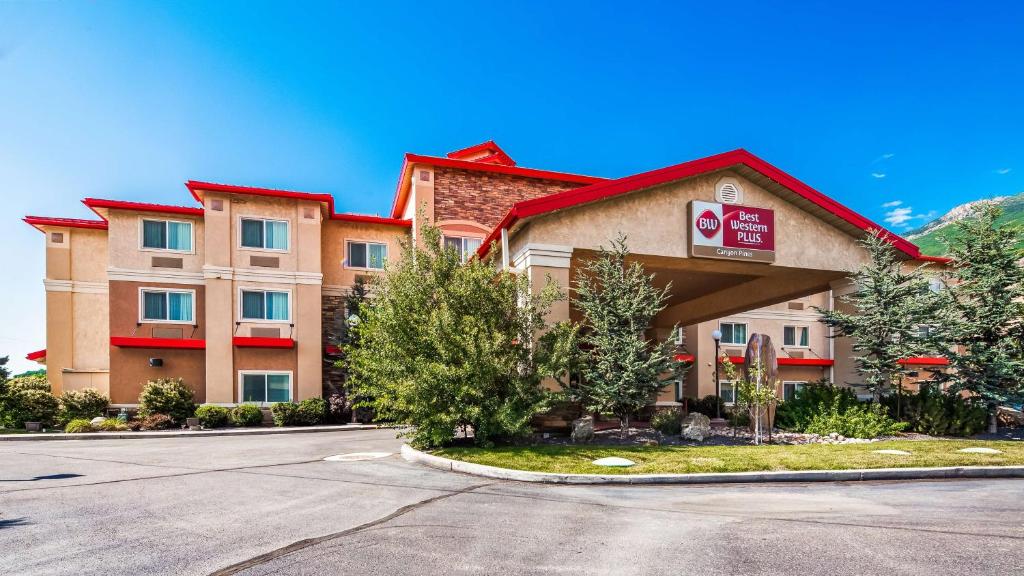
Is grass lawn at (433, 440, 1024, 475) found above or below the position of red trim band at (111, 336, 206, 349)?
below

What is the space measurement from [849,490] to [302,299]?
2292cm

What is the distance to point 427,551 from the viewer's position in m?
5.44

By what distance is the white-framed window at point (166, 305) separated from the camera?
24.2m

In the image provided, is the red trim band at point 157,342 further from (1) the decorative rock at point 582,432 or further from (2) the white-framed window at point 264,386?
(1) the decorative rock at point 582,432

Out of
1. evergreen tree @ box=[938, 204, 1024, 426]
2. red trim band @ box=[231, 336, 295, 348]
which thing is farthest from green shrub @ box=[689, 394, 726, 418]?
red trim band @ box=[231, 336, 295, 348]

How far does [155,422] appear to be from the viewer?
2089 cm

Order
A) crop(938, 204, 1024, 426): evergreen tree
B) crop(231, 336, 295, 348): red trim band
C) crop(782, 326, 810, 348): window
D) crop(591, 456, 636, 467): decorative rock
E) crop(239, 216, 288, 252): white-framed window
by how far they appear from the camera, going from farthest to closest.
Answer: crop(782, 326, 810, 348): window
crop(239, 216, 288, 252): white-framed window
crop(231, 336, 295, 348): red trim band
crop(938, 204, 1024, 426): evergreen tree
crop(591, 456, 636, 467): decorative rock

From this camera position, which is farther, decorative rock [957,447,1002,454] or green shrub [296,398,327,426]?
green shrub [296,398,327,426]

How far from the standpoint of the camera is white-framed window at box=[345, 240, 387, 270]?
90.0 feet

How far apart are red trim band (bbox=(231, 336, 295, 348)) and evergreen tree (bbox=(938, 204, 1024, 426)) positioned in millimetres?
24309

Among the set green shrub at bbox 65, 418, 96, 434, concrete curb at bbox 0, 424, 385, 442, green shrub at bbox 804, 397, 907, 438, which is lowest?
concrete curb at bbox 0, 424, 385, 442

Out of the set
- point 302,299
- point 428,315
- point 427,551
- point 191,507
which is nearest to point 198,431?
point 302,299

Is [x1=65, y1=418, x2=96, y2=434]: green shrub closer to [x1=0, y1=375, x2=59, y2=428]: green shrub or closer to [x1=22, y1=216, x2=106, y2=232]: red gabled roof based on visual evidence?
[x1=0, y1=375, x2=59, y2=428]: green shrub

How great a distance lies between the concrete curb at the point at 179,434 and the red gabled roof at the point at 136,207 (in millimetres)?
10079
